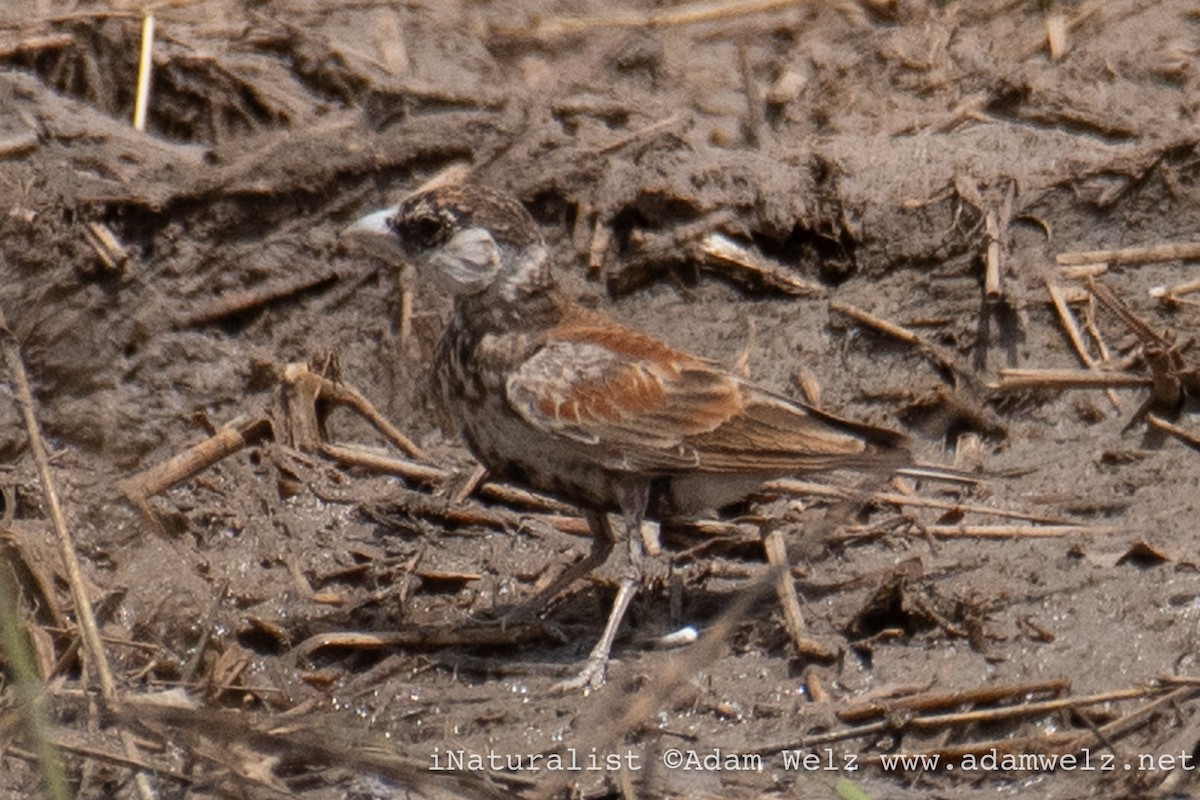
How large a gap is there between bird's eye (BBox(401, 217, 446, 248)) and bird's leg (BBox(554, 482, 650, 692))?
1.02 m

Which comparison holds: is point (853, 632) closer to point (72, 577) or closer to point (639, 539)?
point (639, 539)

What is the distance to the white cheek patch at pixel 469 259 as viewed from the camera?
591 centimetres

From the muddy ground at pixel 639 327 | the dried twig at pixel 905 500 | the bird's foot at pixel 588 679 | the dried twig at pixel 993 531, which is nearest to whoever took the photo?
the muddy ground at pixel 639 327

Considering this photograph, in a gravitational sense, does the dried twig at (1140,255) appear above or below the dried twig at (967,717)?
above

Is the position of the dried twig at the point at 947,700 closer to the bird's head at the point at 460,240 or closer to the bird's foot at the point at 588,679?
the bird's foot at the point at 588,679

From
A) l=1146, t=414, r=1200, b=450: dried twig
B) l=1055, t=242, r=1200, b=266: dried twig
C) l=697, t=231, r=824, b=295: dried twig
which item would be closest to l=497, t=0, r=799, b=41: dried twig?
l=697, t=231, r=824, b=295: dried twig

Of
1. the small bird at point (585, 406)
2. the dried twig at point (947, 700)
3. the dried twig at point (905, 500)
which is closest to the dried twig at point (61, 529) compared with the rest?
the small bird at point (585, 406)

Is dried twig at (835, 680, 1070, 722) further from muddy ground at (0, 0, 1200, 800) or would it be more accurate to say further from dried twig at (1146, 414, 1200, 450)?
dried twig at (1146, 414, 1200, 450)

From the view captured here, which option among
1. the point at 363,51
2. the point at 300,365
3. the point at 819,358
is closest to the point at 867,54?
the point at 819,358

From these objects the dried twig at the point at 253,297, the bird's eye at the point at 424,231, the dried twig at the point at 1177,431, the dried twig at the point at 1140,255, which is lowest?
the dried twig at the point at 1177,431

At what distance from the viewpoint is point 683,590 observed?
6.09m

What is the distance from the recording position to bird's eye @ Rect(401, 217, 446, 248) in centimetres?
588

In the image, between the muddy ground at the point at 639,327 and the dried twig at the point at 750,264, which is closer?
the muddy ground at the point at 639,327

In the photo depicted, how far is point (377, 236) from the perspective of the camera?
5953 millimetres
